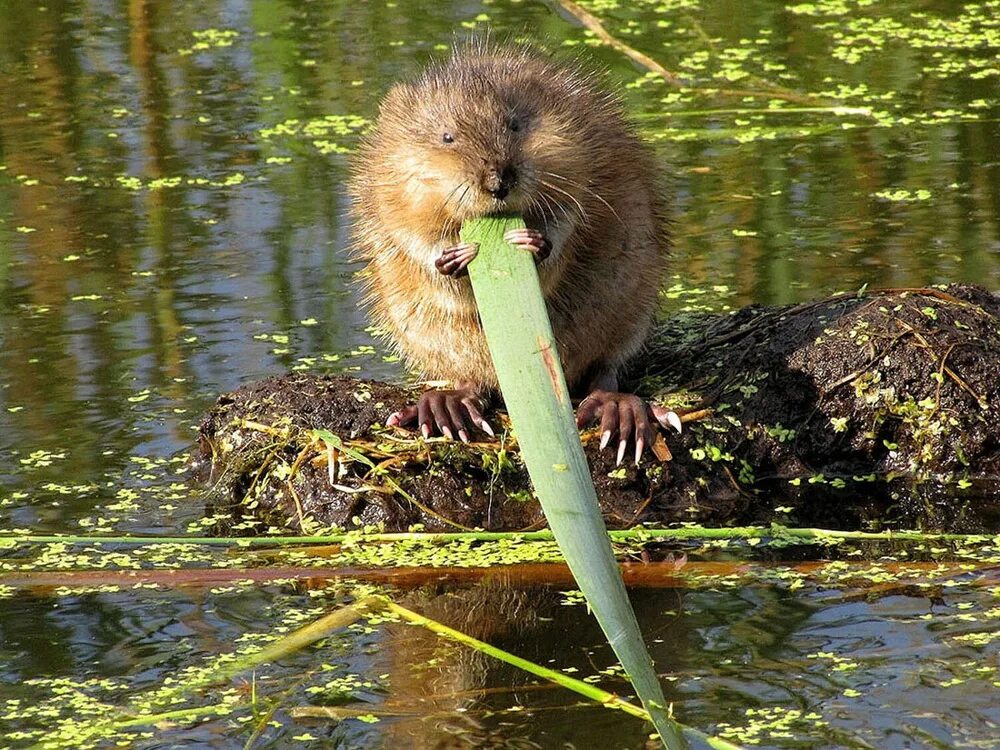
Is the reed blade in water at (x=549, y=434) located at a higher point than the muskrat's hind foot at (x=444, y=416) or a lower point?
higher

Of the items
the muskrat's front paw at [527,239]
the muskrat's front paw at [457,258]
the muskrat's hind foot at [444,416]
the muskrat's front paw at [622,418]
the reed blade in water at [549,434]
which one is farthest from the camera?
the muskrat's hind foot at [444,416]

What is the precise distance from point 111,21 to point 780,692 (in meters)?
7.76

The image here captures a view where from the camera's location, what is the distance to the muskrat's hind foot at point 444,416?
16.2 feet

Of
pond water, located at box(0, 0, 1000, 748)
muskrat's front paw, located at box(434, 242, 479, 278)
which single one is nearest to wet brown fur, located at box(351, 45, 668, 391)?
muskrat's front paw, located at box(434, 242, 479, 278)

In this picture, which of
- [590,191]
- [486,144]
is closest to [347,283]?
[590,191]

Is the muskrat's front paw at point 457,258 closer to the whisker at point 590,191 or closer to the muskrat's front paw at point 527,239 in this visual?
the muskrat's front paw at point 527,239

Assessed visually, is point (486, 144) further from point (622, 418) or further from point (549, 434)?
point (549, 434)

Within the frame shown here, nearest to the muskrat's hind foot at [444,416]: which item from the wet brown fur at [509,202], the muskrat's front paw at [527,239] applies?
the wet brown fur at [509,202]

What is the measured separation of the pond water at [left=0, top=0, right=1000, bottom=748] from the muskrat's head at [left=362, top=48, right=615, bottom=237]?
1027mm

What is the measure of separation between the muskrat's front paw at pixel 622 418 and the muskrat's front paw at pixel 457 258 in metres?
0.66

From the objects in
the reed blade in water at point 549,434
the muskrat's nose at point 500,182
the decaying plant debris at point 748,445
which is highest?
the muskrat's nose at point 500,182

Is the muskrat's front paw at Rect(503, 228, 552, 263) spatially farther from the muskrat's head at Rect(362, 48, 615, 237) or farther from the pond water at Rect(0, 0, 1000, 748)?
the pond water at Rect(0, 0, 1000, 748)

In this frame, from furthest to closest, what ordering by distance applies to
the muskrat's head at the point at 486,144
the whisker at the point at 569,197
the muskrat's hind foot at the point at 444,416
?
the muskrat's hind foot at the point at 444,416
the whisker at the point at 569,197
the muskrat's head at the point at 486,144

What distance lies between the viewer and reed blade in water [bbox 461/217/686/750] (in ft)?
10.2
